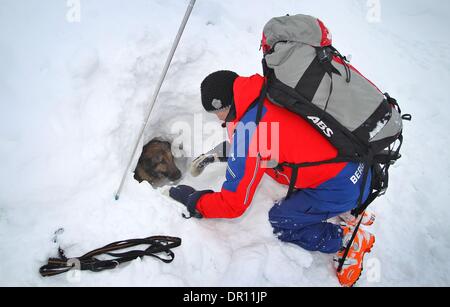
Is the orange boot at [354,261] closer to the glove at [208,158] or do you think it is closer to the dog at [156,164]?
the glove at [208,158]

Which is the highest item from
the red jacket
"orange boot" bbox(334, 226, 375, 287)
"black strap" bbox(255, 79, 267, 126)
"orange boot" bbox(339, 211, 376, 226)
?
"black strap" bbox(255, 79, 267, 126)

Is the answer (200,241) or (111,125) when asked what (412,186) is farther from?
(111,125)

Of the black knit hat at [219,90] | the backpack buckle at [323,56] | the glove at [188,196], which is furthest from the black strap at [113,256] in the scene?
the backpack buckle at [323,56]

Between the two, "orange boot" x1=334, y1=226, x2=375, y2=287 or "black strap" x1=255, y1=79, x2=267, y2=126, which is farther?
"orange boot" x1=334, y1=226, x2=375, y2=287

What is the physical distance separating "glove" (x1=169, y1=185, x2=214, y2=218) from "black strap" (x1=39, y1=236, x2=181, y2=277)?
16.7 inches

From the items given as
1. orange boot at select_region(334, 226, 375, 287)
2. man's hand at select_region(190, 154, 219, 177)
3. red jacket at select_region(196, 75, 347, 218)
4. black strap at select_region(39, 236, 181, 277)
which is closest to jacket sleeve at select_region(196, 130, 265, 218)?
red jacket at select_region(196, 75, 347, 218)

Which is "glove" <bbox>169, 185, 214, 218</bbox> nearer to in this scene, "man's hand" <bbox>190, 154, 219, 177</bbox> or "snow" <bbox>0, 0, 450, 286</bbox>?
"snow" <bbox>0, 0, 450, 286</bbox>

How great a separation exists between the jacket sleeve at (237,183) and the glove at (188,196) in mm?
133

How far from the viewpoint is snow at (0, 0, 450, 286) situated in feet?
8.45

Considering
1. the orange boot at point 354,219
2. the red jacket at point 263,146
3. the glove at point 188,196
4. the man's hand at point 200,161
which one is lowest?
the orange boot at point 354,219

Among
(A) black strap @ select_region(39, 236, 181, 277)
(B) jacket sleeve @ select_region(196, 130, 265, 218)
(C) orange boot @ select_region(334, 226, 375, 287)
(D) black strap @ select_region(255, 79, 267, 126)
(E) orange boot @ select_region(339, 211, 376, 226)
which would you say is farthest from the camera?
(E) orange boot @ select_region(339, 211, 376, 226)

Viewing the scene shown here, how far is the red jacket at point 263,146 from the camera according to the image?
2490mm

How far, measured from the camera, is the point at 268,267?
2.94 m

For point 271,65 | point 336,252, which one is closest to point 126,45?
point 271,65
